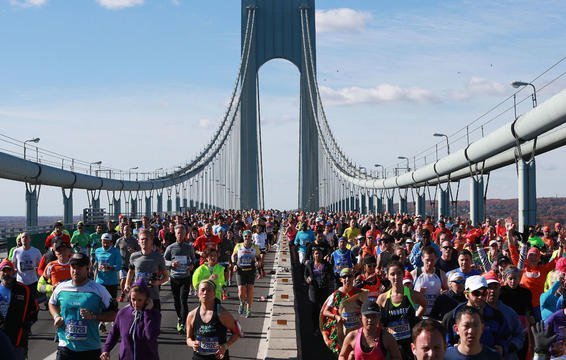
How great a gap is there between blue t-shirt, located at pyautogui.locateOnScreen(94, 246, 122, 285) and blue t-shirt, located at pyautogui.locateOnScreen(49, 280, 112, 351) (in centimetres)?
448

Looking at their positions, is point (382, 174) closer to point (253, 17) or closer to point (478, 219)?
point (478, 219)

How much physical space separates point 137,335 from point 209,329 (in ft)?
1.91

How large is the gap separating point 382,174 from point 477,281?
59.6 metres

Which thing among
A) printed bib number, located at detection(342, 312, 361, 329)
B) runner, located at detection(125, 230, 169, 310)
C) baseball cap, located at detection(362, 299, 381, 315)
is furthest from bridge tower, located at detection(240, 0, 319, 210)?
baseball cap, located at detection(362, 299, 381, 315)

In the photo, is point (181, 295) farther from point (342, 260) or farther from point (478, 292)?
point (478, 292)

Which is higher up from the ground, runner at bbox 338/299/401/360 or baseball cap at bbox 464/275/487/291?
baseball cap at bbox 464/275/487/291

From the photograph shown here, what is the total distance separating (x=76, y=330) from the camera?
7.47 m

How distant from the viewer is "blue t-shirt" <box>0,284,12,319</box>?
8.11 m

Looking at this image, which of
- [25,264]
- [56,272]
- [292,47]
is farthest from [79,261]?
[292,47]

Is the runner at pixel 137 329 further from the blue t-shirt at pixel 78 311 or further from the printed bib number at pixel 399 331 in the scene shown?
the printed bib number at pixel 399 331

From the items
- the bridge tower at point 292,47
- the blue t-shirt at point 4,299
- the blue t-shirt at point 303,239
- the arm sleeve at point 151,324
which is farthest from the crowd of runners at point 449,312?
the bridge tower at point 292,47

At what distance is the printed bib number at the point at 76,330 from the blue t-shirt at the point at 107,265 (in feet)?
15.2

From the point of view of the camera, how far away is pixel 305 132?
114 m

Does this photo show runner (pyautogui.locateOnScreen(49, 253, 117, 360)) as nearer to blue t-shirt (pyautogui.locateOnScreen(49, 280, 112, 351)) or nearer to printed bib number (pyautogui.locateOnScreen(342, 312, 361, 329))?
blue t-shirt (pyautogui.locateOnScreen(49, 280, 112, 351))
